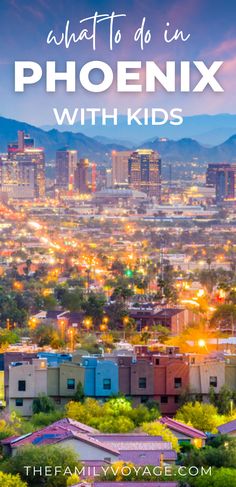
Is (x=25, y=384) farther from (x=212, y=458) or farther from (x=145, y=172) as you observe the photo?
(x=145, y=172)

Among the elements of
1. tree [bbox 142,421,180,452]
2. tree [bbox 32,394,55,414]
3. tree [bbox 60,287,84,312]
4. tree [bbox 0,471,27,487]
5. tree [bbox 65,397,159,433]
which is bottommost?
tree [bbox 60,287,84,312]

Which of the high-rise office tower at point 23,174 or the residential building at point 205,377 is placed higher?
the residential building at point 205,377

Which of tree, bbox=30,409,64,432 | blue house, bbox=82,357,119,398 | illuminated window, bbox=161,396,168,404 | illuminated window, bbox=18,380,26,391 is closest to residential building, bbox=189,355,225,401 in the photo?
illuminated window, bbox=161,396,168,404

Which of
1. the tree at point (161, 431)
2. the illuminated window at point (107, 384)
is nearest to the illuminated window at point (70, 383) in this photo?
the illuminated window at point (107, 384)

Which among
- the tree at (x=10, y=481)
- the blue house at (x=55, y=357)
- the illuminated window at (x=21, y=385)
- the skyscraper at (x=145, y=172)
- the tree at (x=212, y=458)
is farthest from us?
the skyscraper at (x=145, y=172)

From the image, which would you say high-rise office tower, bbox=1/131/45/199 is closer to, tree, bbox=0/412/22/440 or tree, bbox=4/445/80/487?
tree, bbox=0/412/22/440

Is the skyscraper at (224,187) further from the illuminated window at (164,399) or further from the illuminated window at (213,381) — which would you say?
the illuminated window at (164,399)

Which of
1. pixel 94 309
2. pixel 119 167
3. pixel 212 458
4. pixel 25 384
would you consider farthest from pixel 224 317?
pixel 119 167
